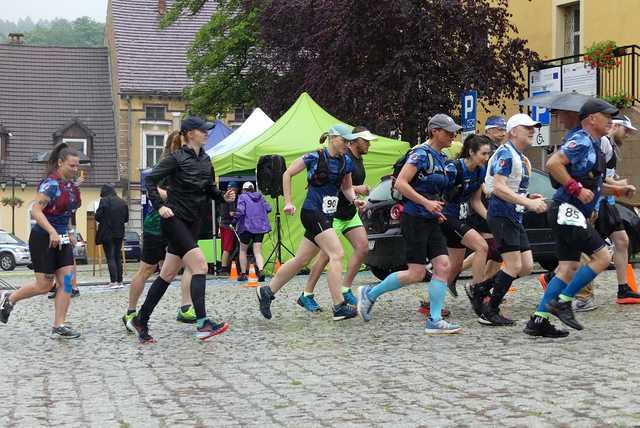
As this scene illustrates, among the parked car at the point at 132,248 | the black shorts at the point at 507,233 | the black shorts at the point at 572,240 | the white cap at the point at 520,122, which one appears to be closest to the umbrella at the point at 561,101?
the white cap at the point at 520,122

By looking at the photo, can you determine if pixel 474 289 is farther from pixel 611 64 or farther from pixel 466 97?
pixel 611 64

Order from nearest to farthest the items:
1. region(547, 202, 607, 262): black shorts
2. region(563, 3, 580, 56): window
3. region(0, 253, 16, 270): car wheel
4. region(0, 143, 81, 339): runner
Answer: region(547, 202, 607, 262): black shorts, region(0, 143, 81, 339): runner, region(563, 3, 580, 56): window, region(0, 253, 16, 270): car wheel

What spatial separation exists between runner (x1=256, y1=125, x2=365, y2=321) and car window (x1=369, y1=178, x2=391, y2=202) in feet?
16.1

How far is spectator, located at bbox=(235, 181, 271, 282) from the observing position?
62.8 ft

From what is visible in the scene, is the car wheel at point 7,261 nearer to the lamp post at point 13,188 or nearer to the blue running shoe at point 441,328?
the lamp post at point 13,188

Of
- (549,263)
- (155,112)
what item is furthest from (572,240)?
(155,112)

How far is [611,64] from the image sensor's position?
23.4 meters

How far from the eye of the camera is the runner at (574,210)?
853cm

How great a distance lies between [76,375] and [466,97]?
11332 mm

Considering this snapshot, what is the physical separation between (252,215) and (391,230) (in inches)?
164

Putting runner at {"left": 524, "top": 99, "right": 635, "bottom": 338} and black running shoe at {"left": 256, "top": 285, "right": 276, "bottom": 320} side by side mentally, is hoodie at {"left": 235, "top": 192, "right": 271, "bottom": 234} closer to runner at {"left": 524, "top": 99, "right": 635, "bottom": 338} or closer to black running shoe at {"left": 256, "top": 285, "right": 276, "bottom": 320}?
black running shoe at {"left": 256, "top": 285, "right": 276, "bottom": 320}

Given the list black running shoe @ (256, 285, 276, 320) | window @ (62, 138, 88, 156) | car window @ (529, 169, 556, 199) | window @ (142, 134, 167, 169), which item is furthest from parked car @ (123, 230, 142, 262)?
black running shoe @ (256, 285, 276, 320)

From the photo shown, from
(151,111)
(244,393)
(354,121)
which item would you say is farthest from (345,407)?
(151,111)

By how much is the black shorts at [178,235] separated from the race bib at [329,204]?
1.53 metres
